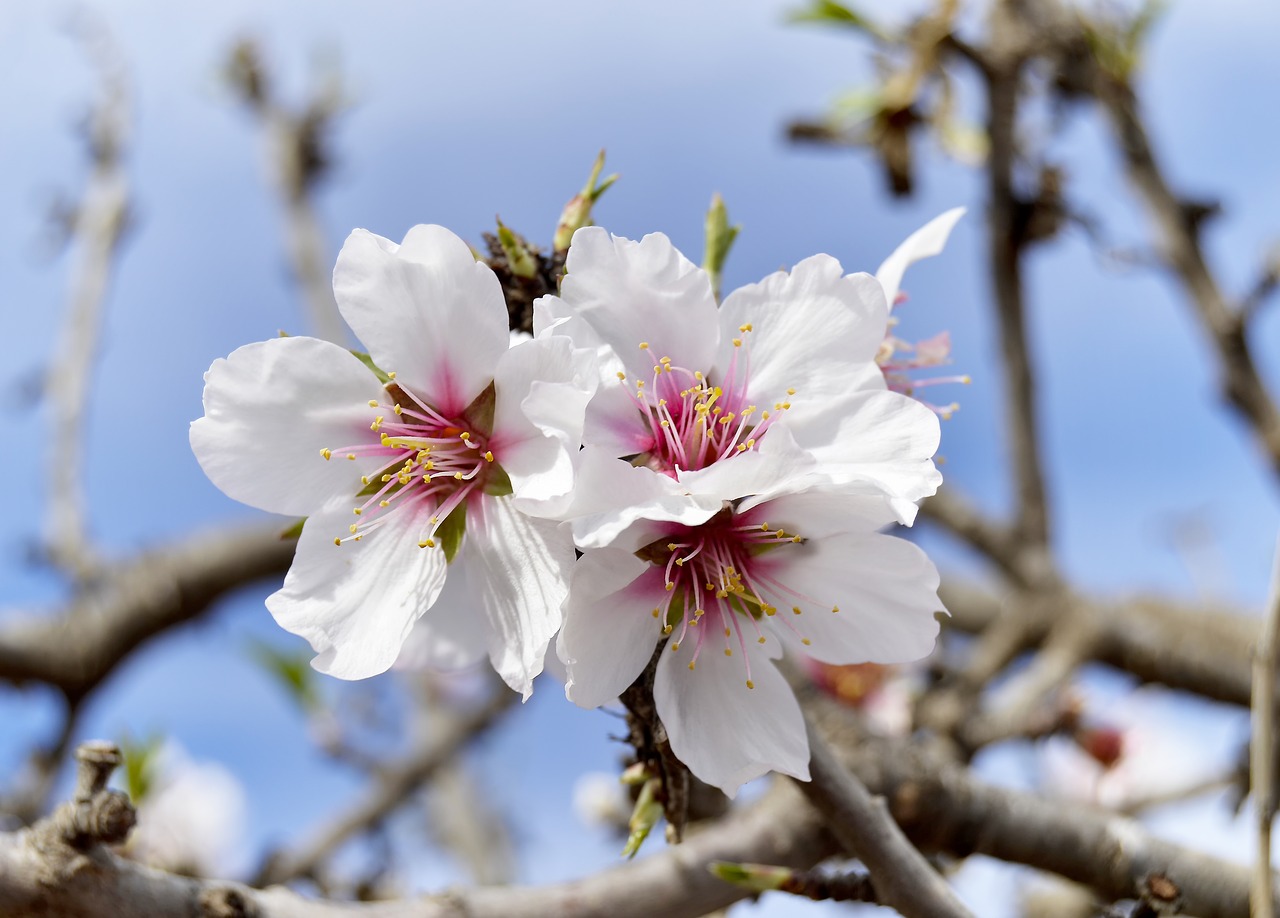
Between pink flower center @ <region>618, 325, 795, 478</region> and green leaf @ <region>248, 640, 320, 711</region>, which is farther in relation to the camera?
green leaf @ <region>248, 640, 320, 711</region>

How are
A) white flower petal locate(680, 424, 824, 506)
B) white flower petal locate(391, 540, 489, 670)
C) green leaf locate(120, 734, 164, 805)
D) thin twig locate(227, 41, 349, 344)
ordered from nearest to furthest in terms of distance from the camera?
white flower petal locate(680, 424, 824, 506) < white flower petal locate(391, 540, 489, 670) < green leaf locate(120, 734, 164, 805) < thin twig locate(227, 41, 349, 344)

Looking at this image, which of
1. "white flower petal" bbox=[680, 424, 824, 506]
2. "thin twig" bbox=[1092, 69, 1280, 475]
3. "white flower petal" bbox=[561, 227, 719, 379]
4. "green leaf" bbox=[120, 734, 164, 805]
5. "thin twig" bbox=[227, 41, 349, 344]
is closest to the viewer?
"white flower petal" bbox=[680, 424, 824, 506]

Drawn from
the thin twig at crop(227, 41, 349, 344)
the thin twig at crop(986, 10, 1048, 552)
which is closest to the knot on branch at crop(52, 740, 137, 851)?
the thin twig at crop(986, 10, 1048, 552)

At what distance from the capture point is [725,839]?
4.09 feet

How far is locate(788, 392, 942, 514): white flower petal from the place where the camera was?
0.81 metres

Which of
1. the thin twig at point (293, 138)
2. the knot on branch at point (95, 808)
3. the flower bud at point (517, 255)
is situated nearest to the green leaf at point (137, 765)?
the knot on branch at point (95, 808)

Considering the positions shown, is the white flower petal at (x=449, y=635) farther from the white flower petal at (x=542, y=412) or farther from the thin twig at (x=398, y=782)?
the thin twig at (x=398, y=782)

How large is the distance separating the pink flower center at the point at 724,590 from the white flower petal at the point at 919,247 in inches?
11.4

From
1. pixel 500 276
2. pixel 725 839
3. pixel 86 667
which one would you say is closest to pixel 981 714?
pixel 725 839

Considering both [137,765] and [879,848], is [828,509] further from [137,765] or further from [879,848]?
[137,765]

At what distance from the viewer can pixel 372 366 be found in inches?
38.2

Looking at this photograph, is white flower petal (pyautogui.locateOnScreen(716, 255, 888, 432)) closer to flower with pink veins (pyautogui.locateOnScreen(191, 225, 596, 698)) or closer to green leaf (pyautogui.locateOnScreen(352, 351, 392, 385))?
flower with pink veins (pyautogui.locateOnScreen(191, 225, 596, 698))

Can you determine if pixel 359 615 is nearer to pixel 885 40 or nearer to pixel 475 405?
pixel 475 405

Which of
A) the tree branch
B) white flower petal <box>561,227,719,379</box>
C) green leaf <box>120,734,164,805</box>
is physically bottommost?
the tree branch
